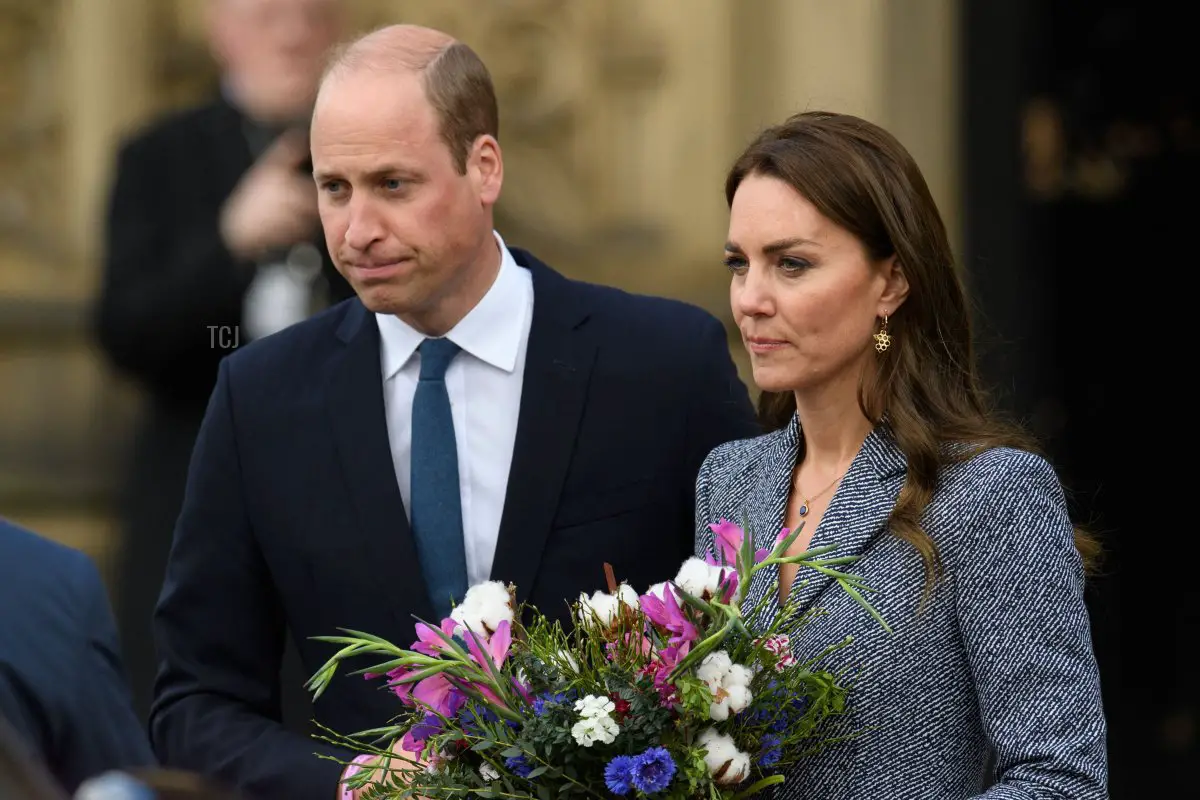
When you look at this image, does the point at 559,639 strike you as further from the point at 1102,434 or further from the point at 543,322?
the point at 1102,434

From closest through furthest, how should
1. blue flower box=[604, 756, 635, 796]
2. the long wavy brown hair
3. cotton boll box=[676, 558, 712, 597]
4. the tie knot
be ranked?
blue flower box=[604, 756, 635, 796]
cotton boll box=[676, 558, 712, 597]
the long wavy brown hair
the tie knot

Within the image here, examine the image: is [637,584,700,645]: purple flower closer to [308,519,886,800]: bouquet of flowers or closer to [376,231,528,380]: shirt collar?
[308,519,886,800]: bouquet of flowers

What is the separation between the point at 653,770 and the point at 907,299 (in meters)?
0.68

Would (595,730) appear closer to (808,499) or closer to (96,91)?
(808,499)

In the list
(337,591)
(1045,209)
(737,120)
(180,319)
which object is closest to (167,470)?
(180,319)

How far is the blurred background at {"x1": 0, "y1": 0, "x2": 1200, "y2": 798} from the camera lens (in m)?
5.37

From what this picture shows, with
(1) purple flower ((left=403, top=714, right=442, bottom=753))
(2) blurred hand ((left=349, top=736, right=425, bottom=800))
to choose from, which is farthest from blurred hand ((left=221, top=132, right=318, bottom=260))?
(1) purple flower ((left=403, top=714, right=442, bottom=753))

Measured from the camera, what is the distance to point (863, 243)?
8.12 ft

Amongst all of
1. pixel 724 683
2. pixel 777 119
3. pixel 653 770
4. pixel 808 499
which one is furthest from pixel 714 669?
pixel 777 119

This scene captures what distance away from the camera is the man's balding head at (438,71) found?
2881 mm

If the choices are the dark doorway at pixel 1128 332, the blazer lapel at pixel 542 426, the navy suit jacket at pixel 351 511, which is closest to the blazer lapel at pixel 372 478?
the navy suit jacket at pixel 351 511

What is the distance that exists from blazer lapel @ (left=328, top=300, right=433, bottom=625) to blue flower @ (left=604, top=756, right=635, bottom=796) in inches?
28.6

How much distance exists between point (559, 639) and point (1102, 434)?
12.3 feet

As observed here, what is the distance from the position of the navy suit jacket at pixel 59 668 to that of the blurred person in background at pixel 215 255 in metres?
1.66
